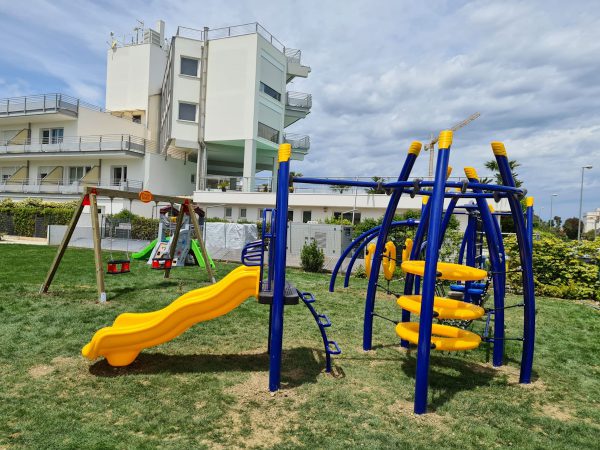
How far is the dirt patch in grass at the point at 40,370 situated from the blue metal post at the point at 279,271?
2.76 meters

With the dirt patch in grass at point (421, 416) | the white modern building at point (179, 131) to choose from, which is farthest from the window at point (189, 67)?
the dirt patch in grass at point (421, 416)

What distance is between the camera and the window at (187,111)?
33.6 metres

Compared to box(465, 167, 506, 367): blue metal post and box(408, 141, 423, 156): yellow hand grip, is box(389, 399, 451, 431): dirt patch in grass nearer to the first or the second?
box(465, 167, 506, 367): blue metal post

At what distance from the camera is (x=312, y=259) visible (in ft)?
51.9

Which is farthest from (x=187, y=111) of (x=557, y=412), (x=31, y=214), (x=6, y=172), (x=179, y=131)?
(x=557, y=412)

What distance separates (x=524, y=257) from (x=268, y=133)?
31.4 meters

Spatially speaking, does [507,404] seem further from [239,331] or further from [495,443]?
[239,331]

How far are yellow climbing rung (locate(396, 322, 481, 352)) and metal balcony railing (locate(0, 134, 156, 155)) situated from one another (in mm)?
33946

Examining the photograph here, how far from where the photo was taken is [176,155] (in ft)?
127

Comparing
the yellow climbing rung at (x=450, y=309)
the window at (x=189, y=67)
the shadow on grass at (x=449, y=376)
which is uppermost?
the window at (x=189, y=67)

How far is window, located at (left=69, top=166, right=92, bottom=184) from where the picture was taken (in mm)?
37031

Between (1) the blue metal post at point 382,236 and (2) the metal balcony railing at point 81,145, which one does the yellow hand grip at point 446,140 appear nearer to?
(1) the blue metal post at point 382,236

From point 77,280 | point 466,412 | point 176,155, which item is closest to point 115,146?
point 176,155

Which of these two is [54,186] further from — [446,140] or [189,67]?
[446,140]
